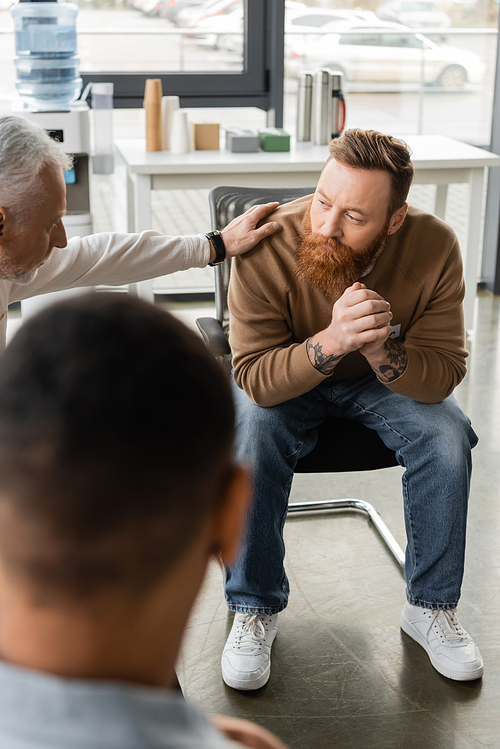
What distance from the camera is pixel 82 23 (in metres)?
4.06

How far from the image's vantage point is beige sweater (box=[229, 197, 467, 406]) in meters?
1.84

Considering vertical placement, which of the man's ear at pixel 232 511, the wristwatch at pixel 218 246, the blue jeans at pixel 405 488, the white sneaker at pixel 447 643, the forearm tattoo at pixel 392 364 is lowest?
the white sneaker at pixel 447 643

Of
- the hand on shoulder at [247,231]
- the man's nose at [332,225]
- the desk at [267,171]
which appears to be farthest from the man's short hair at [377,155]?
the desk at [267,171]

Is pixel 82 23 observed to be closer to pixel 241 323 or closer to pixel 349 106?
pixel 349 106

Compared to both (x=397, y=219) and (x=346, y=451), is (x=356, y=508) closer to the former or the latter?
(x=346, y=451)

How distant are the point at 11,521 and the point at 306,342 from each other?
1.32 metres

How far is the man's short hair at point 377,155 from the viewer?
1.77 m

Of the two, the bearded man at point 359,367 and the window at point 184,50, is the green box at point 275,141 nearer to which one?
the window at point 184,50

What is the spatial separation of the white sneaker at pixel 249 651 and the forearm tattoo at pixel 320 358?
0.59 meters

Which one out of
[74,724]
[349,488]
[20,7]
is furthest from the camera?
[20,7]

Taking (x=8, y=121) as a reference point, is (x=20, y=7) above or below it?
above

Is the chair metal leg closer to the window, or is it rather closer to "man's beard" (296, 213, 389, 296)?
"man's beard" (296, 213, 389, 296)

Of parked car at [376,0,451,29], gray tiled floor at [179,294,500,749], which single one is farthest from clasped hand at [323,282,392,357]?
parked car at [376,0,451,29]

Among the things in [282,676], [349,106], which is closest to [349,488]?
[282,676]
